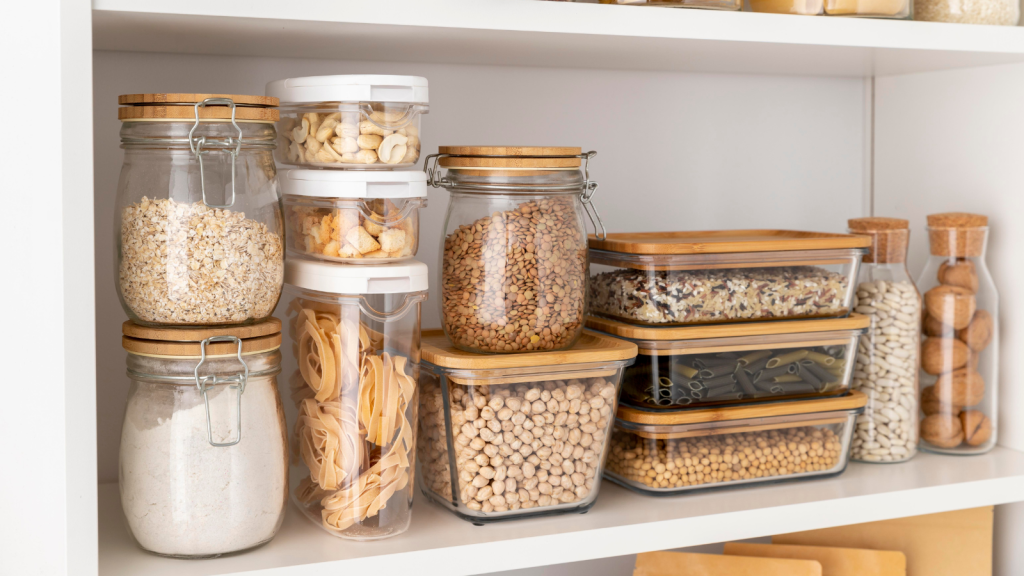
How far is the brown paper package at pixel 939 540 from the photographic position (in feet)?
3.54

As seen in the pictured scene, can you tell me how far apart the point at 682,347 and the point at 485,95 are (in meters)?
0.41

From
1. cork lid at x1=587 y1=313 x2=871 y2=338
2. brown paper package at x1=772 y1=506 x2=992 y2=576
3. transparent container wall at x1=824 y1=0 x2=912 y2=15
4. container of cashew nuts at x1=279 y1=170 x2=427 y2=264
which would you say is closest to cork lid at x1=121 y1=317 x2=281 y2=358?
container of cashew nuts at x1=279 y1=170 x2=427 y2=264

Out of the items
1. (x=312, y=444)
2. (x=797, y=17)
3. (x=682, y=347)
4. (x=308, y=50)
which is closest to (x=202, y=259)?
(x=312, y=444)

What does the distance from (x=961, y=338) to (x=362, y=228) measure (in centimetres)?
77

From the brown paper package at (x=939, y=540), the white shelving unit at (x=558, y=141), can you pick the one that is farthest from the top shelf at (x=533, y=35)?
the brown paper package at (x=939, y=540)

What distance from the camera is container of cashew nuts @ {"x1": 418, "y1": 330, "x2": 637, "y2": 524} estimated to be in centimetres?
82

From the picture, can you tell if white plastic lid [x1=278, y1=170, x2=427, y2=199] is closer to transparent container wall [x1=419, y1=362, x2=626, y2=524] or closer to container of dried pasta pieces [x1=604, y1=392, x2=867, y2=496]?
transparent container wall [x1=419, y1=362, x2=626, y2=524]

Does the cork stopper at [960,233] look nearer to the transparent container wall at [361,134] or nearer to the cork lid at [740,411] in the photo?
the cork lid at [740,411]

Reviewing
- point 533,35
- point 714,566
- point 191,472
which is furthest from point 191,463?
point 714,566

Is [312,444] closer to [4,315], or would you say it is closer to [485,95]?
[4,315]

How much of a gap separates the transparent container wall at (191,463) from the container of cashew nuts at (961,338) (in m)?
0.81

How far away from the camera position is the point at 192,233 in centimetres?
71

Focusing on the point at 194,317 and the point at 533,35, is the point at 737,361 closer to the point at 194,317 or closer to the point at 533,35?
the point at 533,35

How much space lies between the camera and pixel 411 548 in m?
0.78
